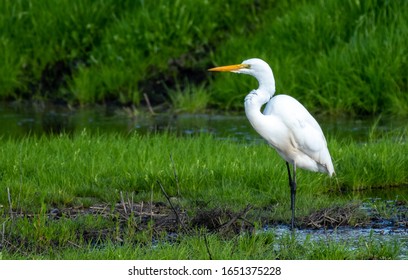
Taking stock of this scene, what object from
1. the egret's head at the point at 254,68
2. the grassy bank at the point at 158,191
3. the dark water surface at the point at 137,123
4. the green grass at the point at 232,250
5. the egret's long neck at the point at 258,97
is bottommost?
the dark water surface at the point at 137,123

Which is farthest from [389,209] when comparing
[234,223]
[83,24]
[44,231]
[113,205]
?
[83,24]

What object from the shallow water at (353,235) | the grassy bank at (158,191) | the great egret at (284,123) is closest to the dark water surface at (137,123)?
the grassy bank at (158,191)

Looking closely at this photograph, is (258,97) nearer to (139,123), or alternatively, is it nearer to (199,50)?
(139,123)

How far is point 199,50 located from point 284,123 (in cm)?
635

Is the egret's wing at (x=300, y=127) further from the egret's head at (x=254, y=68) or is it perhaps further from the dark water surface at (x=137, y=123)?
the dark water surface at (x=137, y=123)

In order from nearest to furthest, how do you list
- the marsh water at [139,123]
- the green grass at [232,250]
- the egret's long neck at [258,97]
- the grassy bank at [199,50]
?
the green grass at [232,250] < the egret's long neck at [258,97] < the marsh water at [139,123] < the grassy bank at [199,50]

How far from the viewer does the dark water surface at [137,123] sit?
11.3 meters

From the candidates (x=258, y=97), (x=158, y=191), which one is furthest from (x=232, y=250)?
(x=158, y=191)

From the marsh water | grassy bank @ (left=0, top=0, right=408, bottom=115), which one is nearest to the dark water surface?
the marsh water

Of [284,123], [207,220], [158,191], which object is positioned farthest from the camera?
[158,191]

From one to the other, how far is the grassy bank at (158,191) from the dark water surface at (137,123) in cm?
165

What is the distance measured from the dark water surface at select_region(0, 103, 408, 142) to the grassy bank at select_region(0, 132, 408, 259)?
1651 mm

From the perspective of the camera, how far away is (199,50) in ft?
44.4

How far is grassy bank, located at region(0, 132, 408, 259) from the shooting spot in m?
5.97
